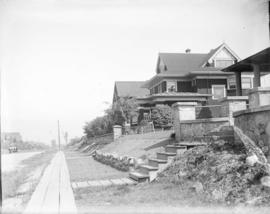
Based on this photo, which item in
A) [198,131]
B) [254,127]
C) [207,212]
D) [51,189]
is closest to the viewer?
[207,212]

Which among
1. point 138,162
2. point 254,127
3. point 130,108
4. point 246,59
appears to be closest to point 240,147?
point 254,127

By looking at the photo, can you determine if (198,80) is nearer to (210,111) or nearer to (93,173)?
(210,111)

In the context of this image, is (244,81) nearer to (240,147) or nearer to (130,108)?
(130,108)

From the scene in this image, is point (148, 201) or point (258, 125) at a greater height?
point (258, 125)

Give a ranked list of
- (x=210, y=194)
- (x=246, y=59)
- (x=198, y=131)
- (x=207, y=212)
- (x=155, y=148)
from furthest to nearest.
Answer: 1. (x=246, y=59)
2. (x=155, y=148)
3. (x=198, y=131)
4. (x=210, y=194)
5. (x=207, y=212)

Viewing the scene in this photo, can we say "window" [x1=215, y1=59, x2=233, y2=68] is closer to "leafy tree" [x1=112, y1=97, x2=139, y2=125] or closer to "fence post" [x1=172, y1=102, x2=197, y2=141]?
"leafy tree" [x1=112, y1=97, x2=139, y2=125]

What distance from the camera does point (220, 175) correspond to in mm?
5176

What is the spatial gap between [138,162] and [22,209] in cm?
414

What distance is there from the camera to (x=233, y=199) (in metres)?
4.35

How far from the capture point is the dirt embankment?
430 cm

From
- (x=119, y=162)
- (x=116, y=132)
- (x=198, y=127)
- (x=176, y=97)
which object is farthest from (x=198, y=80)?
(x=198, y=127)

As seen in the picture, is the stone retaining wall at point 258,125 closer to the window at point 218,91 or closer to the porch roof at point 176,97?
the porch roof at point 176,97

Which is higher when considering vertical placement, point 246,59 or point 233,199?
point 246,59

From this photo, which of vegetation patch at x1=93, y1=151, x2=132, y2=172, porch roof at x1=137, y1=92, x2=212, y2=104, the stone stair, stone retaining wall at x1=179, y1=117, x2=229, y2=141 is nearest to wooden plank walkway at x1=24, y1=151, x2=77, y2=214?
the stone stair
